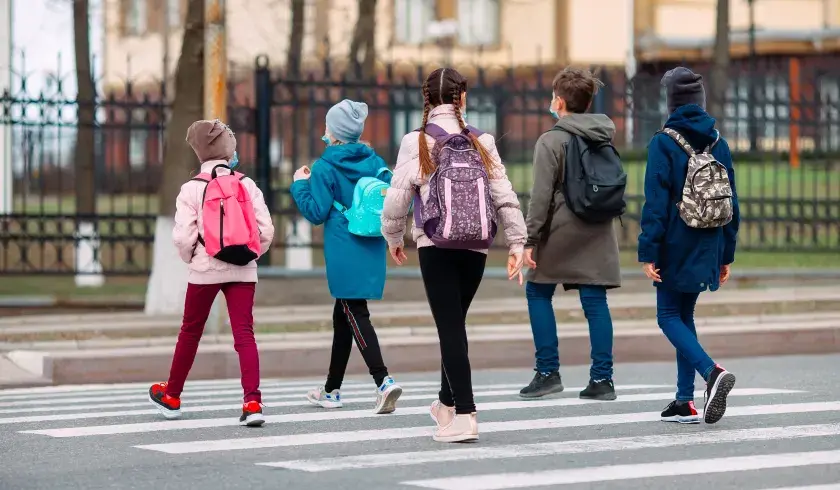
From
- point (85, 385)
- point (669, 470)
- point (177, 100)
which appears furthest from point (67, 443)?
point (177, 100)

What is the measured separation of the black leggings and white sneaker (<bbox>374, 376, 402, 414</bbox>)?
1.14m

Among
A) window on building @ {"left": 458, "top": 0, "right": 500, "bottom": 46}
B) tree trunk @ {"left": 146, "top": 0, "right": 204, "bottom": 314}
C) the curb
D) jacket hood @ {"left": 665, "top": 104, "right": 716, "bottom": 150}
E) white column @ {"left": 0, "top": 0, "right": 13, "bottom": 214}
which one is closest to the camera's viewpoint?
jacket hood @ {"left": 665, "top": 104, "right": 716, "bottom": 150}

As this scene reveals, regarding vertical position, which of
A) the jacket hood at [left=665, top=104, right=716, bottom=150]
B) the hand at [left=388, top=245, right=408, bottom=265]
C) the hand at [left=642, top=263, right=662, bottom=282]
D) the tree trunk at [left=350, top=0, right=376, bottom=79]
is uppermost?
the tree trunk at [left=350, top=0, right=376, bottom=79]

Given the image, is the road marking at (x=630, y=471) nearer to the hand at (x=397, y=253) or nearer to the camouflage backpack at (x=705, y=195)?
the camouflage backpack at (x=705, y=195)

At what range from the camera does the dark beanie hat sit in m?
8.68

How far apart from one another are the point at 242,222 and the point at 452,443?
1.70m

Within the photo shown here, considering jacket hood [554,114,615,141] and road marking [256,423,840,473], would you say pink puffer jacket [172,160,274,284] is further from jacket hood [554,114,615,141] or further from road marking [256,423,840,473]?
jacket hood [554,114,615,141]

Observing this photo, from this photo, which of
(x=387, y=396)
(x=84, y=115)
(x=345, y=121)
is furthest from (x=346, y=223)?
(x=84, y=115)

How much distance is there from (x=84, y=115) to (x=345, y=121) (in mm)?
8949

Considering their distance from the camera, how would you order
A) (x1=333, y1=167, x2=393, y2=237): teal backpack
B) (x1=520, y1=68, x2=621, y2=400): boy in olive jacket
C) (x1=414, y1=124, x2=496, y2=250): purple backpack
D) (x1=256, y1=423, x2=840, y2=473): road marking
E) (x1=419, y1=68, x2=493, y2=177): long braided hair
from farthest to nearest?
(x1=520, y1=68, x2=621, y2=400): boy in olive jacket
(x1=333, y1=167, x2=393, y2=237): teal backpack
(x1=419, y1=68, x2=493, y2=177): long braided hair
(x1=414, y1=124, x2=496, y2=250): purple backpack
(x1=256, y1=423, x2=840, y2=473): road marking

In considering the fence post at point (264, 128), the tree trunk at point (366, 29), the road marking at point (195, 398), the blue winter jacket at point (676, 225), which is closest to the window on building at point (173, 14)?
the tree trunk at point (366, 29)

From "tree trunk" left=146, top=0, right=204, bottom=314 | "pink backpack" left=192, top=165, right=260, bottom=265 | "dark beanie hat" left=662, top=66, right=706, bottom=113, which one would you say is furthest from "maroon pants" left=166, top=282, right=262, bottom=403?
"tree trunk" left=146, top=0, right=204, bottom=314

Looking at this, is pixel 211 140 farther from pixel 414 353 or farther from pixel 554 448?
pixel 414 353

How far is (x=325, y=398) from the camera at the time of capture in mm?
9664
